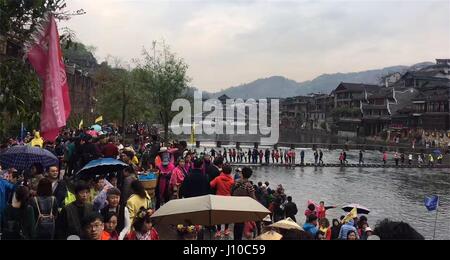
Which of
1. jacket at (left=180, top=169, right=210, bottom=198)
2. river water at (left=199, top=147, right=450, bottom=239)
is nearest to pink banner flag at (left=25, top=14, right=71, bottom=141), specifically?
jacket at (left=180, top=169, right=210, bottom=198)

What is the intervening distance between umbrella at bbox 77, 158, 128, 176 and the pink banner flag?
8.25 feet

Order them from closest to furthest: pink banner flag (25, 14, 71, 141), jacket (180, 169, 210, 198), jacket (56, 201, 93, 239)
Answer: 1. jacket (56, 201, 93, 239)
2. pink banner flag (25, 14, 71, 141)
3. jacket (180, 169, 210, 198)

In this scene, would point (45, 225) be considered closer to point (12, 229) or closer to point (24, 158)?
point (12, 229)

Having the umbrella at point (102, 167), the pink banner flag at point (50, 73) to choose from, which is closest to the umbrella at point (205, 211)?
the pink banner flag at point (50, 73)

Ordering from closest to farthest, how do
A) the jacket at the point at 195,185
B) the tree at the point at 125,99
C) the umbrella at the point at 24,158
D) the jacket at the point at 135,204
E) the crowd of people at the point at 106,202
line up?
the crowd of people at the point at 106,202, the jacket at the point at 135,204, the jacket at the point at 195,185, the umbrella at the point at 24,158, the tree at the point at 125,99

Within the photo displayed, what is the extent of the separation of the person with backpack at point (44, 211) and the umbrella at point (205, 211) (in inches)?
55.6

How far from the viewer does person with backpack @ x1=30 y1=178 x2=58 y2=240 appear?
6535 millimetres

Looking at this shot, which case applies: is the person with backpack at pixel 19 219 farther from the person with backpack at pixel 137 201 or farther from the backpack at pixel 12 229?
the person with backpack at pixel 137 201

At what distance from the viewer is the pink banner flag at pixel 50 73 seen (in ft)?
24.3

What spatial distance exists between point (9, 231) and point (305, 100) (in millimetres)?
129652

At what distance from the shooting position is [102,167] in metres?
10.4

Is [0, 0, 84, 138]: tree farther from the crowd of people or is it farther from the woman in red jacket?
the woman in red jacket

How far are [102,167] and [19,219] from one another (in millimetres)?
3713
